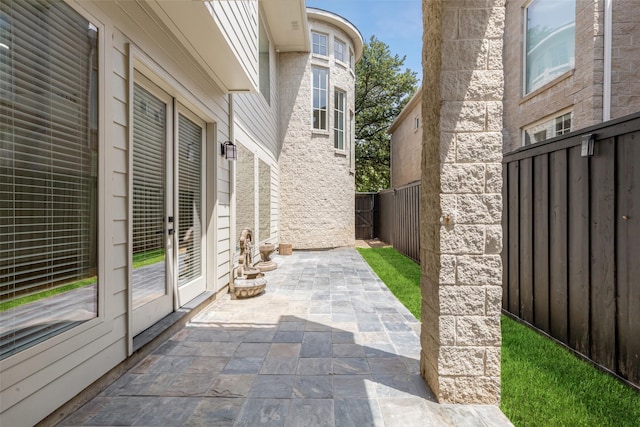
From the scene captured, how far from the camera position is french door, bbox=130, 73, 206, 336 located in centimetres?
254

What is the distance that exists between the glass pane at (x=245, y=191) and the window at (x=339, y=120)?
4001mm

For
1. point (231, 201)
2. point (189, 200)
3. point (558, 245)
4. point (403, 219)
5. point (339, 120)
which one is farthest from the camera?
point (339, 120)

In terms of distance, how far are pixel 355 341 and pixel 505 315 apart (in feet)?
5.71

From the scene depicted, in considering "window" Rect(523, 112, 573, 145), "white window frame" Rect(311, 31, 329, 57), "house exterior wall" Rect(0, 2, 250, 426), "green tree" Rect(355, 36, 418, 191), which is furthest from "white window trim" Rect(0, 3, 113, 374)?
"green tree" Rect(355, 36, 418, 191)

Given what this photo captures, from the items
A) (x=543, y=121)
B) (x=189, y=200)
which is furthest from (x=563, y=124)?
(x=189, y=200)

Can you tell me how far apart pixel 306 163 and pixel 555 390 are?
24.0 ft

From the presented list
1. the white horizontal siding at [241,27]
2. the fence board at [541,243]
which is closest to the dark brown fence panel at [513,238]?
the fence board at [541,243]

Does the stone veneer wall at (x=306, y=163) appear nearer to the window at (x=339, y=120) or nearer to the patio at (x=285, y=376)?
the window at (x=339, y=120)

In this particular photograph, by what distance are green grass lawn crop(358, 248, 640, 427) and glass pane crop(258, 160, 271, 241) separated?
4807 millimetres

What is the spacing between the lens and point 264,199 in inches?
270

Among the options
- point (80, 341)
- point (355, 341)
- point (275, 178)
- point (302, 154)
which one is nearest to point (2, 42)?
point (80, 341)

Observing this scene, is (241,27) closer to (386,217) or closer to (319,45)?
(319,45)

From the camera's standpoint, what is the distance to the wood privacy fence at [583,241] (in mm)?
1920

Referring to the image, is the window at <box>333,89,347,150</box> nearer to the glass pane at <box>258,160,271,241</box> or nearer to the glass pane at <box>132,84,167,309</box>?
the glass pane at <box>258,160,271,241</box>
